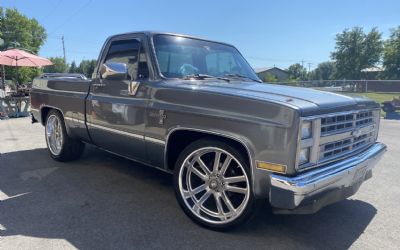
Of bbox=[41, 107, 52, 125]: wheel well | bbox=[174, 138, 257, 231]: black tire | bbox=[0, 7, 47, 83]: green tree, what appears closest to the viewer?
bbox=[174, 138, 257, 231]: black tire

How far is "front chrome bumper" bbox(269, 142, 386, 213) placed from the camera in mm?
2775

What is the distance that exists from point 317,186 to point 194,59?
2.26 meters

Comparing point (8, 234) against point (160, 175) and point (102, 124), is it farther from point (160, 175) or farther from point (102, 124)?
point (160, 175)

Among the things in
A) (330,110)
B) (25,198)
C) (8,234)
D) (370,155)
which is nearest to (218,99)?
(330,110)

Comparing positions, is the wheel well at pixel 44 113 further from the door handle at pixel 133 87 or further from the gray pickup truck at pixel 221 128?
the door handle at pixel 133 87

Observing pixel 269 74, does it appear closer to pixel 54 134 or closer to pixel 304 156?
pixel 54 134

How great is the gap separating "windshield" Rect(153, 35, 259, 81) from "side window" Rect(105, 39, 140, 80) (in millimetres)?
330

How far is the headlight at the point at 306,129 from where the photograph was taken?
9.25ft

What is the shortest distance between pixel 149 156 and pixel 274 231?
156 centimetres

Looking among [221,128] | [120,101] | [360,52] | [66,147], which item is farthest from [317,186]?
[360,52]

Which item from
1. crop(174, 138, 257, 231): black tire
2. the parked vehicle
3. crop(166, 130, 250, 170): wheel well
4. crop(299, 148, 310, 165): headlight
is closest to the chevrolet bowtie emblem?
crop(299, 148, 310, 165): headlight

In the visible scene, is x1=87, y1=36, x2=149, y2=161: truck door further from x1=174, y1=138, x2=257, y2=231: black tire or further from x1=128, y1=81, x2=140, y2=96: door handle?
x1=174, y1=138, x2=257, y2=231: black tire

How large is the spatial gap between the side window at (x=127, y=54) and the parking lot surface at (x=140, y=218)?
1523 mm

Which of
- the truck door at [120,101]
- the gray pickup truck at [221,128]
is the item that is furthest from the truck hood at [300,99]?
the truck door at [120,101]
